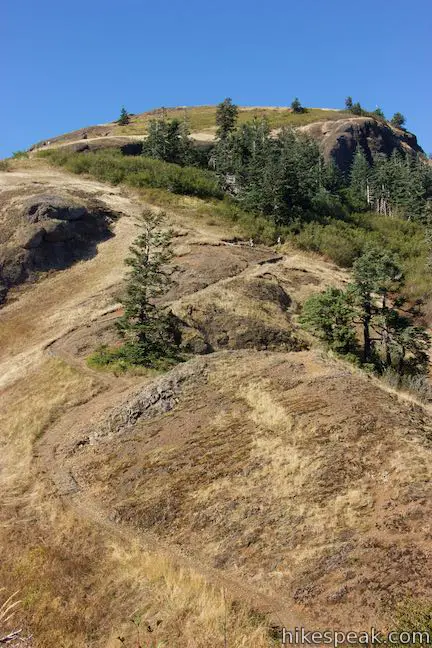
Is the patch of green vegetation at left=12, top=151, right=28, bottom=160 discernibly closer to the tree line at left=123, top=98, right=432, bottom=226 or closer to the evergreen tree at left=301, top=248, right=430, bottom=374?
the tree line at left=123, top=98, right=432, bottom=226

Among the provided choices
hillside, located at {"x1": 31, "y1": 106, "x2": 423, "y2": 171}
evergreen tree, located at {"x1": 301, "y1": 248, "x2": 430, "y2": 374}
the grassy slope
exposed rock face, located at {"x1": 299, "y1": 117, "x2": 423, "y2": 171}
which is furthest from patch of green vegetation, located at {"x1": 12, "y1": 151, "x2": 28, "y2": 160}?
exposed rock face, located at {"x1": 299, "y1": 117, "x2": 423, "y2": 171}

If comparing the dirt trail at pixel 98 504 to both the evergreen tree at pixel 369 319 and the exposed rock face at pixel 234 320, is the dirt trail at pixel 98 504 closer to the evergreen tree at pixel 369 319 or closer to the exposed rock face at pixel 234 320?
the exposed rock face at pixel 234 320

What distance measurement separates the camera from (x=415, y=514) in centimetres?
1134

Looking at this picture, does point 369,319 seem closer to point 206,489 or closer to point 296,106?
point 206,489

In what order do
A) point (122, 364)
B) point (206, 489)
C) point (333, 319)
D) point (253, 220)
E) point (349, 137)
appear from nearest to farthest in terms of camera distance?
point (206, 489) → point (122, 364) → point (333, 319) → point (253, 220) → point (349, 137)

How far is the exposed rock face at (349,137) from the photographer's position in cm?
13238

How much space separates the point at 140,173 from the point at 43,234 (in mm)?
24584

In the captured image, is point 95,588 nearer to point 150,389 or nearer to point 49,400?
point 150,389

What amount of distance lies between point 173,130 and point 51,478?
244 ft

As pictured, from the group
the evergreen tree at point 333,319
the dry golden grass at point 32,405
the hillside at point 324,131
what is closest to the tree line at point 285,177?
the hillside at point 324,131

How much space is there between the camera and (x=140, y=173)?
6494 centimetres

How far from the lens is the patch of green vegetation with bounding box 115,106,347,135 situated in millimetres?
139500

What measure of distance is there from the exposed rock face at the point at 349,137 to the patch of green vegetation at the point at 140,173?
7427cm

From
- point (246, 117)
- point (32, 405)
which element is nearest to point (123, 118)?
point (246, 117)
